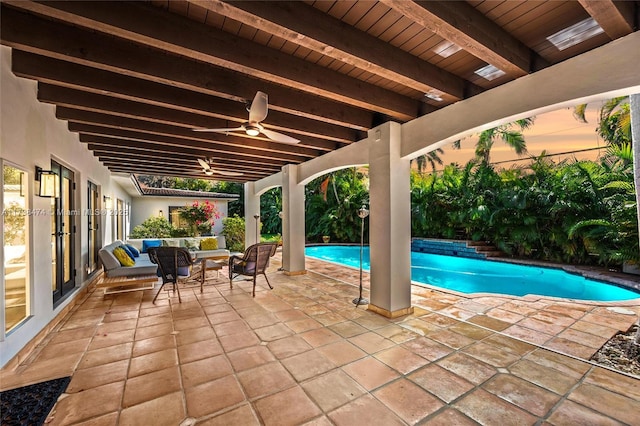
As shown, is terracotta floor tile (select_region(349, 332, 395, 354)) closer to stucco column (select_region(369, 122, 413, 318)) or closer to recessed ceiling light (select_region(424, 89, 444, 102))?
stucco column (select_region(369, 122, 413, 318))

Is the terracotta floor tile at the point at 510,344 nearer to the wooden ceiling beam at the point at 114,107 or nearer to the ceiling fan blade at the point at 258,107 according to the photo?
the ceiling fan blade at the point at 258,107

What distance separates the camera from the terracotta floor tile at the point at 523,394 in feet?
6.83

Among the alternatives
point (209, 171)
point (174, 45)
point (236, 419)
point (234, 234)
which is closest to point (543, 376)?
point (236, 419)

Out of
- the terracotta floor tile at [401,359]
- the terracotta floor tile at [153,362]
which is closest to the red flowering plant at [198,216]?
the terracotta floor tile at [153,362]

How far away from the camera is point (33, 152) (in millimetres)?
3145

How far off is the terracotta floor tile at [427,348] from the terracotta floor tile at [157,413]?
7.57 ft

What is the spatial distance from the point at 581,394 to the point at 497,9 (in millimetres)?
3202

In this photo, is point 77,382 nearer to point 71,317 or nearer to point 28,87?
point 71,317

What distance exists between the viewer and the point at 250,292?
5.29 meters

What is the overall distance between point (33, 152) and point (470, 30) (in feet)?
15.5

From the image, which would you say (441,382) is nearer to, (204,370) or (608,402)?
(608,402)

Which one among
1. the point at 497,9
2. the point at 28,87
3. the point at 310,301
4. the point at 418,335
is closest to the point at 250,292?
the point at 310,301

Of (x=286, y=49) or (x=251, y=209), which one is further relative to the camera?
(x=251, y=209)

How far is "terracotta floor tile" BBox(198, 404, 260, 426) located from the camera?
1920 mm
